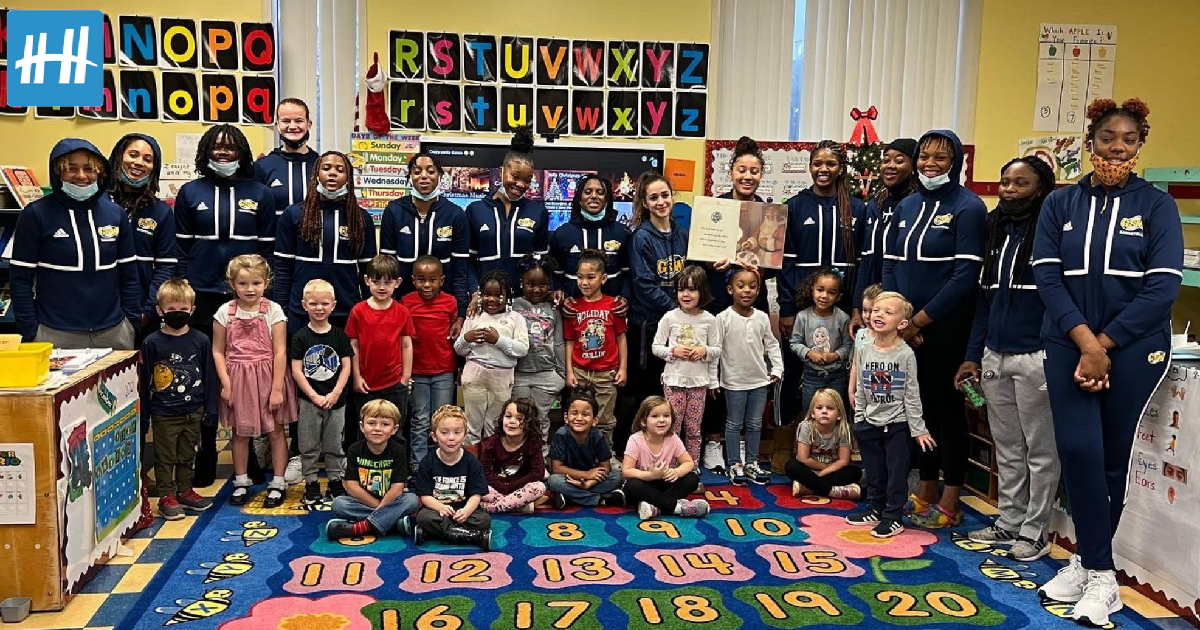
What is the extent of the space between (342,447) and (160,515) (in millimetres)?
796

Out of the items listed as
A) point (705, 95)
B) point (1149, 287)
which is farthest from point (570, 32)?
point (1149, 287)

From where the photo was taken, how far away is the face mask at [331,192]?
4328mm

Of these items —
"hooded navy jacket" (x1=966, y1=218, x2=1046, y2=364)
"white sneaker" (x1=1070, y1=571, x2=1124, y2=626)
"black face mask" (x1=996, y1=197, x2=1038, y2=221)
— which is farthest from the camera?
"black face mask" (x1=996, y1=197, x2=1038, y2=221)

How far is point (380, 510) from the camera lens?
371 centimetres

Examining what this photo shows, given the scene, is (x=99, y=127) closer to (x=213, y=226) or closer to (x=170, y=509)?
(x=213, y=226)

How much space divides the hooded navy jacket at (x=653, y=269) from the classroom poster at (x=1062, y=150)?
324 centimetres

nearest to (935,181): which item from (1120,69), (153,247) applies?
(153,247)

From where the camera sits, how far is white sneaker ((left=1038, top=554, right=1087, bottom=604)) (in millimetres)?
3152

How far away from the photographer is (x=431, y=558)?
3461 mm

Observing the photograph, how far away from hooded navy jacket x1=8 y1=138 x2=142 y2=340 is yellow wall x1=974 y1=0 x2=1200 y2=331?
211 inches

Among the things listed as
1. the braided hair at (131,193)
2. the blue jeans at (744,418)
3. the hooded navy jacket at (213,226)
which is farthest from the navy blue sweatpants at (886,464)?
the braided hair at (131,193)

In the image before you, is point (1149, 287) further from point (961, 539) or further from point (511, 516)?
point (511, 516)

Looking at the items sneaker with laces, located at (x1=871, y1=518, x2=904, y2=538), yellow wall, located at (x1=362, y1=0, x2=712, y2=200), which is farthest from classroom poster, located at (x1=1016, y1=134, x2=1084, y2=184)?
sneaker with laces, located at (x1=871, y1=518, x2=904, y2=538)

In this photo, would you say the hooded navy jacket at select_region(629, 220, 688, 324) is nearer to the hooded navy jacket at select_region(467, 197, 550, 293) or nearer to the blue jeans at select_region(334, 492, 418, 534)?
the hooded navy jacket at select_region(467, 197, 550, 293)
